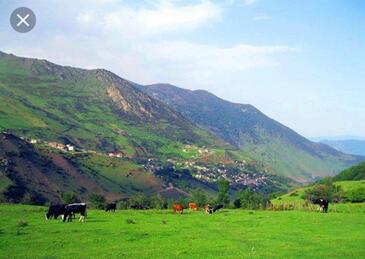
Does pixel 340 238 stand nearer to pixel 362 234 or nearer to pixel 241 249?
pixel 362 234

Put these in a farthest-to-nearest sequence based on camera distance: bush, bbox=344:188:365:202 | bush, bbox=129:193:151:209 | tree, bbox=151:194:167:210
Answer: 1. bush, bbox=344:188:365:202
2. bush, bbox=129:193:151:209
3. tree, bbox=151:194:167:210

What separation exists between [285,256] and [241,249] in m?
3.08

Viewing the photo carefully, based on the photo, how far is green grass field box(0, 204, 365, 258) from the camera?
25.8 metres

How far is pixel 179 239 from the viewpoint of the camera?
31.4 m

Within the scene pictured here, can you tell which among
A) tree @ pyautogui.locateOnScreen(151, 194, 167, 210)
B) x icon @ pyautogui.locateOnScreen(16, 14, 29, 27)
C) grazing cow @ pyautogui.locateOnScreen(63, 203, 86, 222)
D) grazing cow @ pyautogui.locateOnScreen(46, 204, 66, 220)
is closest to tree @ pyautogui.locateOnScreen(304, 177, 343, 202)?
tree @ pyautogui.locateOnScreen(151, 194, 167, 210)

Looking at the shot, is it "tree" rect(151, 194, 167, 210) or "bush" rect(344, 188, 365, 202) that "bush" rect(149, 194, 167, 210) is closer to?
"tree" rect(151, 194, 167, 210)

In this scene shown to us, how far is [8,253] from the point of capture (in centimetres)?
2467

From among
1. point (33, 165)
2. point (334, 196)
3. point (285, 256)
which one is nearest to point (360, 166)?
point (334, 196)

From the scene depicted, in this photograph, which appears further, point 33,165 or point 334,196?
point 33,165

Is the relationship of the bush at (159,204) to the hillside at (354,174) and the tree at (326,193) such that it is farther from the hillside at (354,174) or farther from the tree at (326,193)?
the hillside at (354,174)

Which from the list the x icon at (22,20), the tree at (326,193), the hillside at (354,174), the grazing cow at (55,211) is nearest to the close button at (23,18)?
the x icon at (22,20)

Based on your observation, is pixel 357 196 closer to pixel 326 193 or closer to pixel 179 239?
pixel 326 193

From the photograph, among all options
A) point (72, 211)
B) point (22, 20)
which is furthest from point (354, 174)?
point (72, 211)

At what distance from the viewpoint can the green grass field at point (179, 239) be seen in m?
25.8
